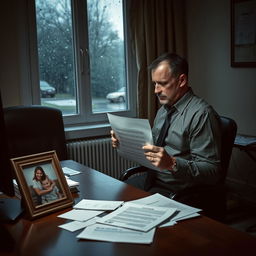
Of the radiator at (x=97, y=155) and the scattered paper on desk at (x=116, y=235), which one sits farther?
the radiator at (x=97, y=155)

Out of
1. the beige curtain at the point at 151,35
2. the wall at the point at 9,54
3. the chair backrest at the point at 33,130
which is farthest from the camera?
the beige curtain at the point at 151,35

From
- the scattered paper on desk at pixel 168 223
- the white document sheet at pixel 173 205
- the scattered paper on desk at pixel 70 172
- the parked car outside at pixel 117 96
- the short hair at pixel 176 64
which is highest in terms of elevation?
the short hair at pixel 176 64

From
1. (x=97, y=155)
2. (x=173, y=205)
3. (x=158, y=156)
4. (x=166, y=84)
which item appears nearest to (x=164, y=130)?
(x=166, y=84)

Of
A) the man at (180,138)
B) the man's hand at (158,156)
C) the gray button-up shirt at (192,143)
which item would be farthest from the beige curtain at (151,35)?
the man's hand at (158,156)

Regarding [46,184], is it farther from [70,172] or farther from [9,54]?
[9,54]

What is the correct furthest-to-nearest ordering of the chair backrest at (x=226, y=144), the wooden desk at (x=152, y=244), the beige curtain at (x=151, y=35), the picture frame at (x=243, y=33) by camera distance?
the beige curtain at (x=151, y=35), the picture frame at (x=243, y=33), the chair backrest at (x=226, y=144), the wooden desk at (x=152, y=244)

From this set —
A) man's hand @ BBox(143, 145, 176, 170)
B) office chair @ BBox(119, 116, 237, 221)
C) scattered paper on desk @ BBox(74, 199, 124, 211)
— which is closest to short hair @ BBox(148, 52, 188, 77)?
office chair @ BBox(119, 116, 237, 221)

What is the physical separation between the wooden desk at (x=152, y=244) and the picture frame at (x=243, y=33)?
2325 mm

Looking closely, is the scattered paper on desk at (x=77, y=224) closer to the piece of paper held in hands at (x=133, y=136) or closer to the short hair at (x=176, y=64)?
the piece of paper held in hands at (x=133, y=136)

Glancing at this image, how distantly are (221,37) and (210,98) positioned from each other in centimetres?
57

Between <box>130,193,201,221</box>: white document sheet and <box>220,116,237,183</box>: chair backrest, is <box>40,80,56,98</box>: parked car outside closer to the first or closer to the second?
<box>220,116,237,183</box>: chair backrest

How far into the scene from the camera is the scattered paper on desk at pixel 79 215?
147 centimetres

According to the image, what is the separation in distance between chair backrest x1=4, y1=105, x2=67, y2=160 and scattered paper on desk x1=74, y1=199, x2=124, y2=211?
4.04ft

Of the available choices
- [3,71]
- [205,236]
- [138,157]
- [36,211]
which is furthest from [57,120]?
[205,236]
